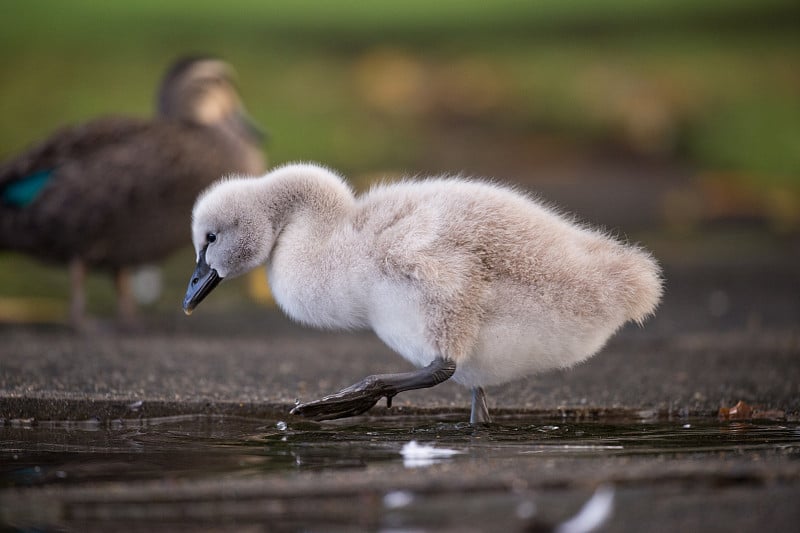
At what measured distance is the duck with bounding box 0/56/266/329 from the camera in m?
7.19

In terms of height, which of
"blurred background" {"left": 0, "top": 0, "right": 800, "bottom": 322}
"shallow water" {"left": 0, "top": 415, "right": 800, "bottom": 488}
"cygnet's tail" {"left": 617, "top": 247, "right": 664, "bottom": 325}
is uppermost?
"blurred background" {"left": 0, "top": 0, "right": 800, "bottom": 322}

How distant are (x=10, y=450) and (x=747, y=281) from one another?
18.6 feet

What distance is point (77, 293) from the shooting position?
7336 millimetres

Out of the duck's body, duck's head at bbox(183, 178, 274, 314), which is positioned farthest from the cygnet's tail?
the duck's body

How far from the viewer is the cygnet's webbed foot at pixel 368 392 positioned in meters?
3.92

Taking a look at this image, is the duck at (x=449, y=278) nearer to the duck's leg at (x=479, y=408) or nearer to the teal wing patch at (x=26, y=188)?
the duck's leg at (x=479, y=408)

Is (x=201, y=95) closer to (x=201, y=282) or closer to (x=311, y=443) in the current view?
(x=201, y=282)

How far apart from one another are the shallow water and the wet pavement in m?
0.01

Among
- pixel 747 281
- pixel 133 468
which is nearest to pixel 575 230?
pixel 133 468

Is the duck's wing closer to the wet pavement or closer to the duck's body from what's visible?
the duck's body

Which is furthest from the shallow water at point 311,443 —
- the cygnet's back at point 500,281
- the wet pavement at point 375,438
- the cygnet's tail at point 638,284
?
the cygnet's tail at point 638,284

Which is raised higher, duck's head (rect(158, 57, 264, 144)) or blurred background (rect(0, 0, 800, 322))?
blurred background (rect(0, 0, 800, 322))

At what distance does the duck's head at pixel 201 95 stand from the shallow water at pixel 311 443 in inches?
171

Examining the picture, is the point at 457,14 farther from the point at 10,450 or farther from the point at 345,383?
the point at 10,450
